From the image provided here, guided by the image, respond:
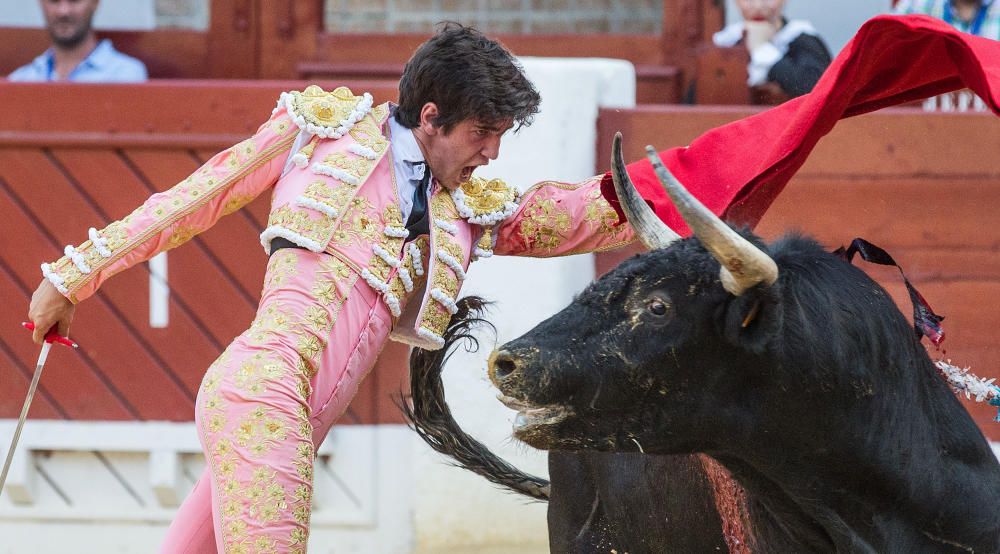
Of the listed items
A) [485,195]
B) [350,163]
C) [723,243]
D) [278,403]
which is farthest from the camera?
[485,195]

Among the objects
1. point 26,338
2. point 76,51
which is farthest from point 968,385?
point 76,51

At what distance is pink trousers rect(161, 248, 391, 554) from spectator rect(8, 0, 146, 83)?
10.4 ft

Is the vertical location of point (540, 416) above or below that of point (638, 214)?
below

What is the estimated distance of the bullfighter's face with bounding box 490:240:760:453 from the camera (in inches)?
90.7

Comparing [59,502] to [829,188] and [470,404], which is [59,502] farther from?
[829,188]

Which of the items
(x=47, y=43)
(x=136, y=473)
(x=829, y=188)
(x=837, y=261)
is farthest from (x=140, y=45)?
(x=837, y=261)

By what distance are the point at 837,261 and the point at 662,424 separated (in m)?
0.41

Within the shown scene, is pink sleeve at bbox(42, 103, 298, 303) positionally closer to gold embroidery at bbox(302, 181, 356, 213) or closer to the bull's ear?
gold embroidery at bbox(302, 181, 356, 213)

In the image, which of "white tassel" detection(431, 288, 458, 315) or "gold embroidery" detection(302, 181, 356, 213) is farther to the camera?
"white tassel" detection(431, 288, 458, 315)

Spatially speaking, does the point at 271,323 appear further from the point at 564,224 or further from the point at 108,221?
the point at 108,221

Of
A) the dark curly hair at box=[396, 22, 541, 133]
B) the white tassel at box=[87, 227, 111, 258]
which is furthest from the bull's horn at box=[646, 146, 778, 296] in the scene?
the white tassel at box=[87, 227, 111, 258]

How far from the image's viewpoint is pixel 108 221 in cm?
482

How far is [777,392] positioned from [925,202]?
2.63 metres

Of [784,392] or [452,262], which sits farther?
[452,262]
